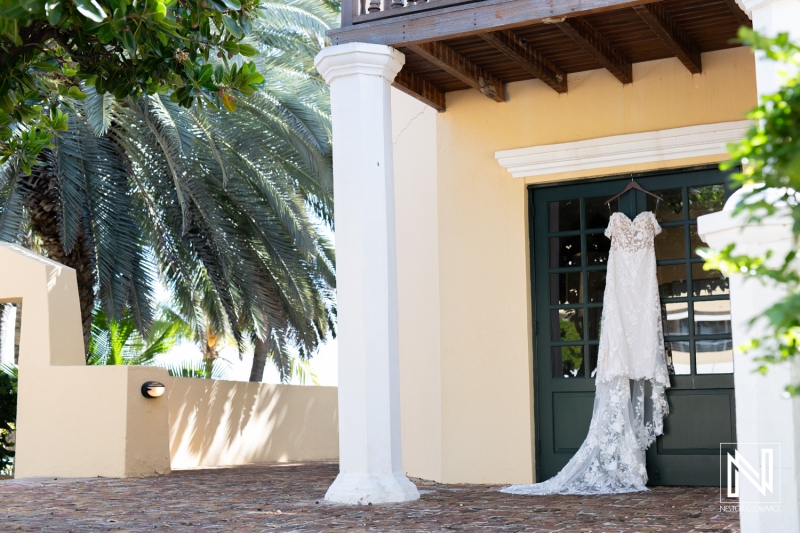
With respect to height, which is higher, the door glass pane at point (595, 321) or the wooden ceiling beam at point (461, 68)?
the wooden ceiling beam at point (461, 68)

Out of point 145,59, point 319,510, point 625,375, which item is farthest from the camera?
point 625,375

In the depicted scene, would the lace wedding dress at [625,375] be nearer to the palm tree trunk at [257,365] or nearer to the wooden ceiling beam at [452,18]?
the wooden ceiling beam at [452,18]

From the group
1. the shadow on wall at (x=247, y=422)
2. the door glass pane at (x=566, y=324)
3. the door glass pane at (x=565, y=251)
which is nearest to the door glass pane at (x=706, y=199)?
the door glass pane at (x=565, y=251)

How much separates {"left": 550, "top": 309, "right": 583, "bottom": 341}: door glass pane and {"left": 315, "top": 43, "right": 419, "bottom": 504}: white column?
2.07 meters

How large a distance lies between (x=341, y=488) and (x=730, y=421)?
3.37 m

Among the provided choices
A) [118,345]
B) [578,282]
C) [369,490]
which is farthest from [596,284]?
[118,345]

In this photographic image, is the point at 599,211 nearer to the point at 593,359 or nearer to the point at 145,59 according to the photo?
the point at 593,359

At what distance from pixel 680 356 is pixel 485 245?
201 cm

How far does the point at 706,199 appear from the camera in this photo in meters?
8.05

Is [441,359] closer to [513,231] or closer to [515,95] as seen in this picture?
[513,231]

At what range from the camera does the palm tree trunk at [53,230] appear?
424 inches

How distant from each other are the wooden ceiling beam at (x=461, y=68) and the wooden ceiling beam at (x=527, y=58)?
1.24 ft

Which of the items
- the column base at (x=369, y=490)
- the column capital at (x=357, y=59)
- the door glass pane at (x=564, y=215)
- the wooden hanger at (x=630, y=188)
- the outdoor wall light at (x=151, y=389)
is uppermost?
the column capital at (x=357, y=59)

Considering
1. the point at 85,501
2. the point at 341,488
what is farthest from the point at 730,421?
the point at 85,501
